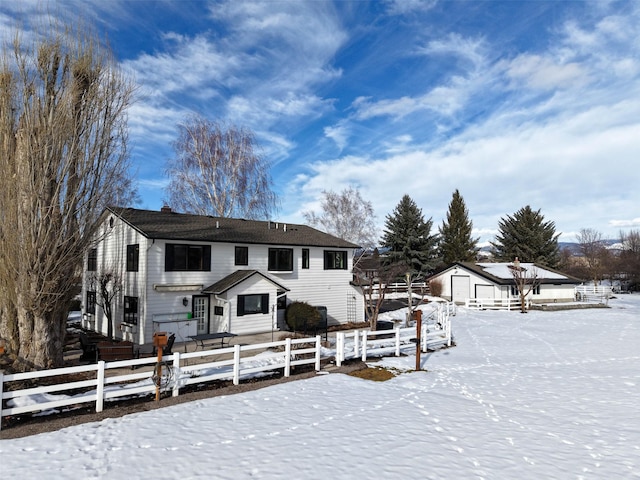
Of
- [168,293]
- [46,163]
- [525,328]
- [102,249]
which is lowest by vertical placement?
[525,328]

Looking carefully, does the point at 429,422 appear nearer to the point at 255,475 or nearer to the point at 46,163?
the point at 255,475

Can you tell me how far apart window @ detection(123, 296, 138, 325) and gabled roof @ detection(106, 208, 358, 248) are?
10.7 feet

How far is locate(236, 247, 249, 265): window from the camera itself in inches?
807

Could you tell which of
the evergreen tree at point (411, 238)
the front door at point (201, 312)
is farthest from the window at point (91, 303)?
the evergreen tree at point (411, 238)

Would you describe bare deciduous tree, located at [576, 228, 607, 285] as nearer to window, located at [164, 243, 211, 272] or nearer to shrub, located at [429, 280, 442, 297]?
shrub, located at [429, 280, 442, 297]

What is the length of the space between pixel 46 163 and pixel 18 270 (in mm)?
3014

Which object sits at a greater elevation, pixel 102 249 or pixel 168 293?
pixel 102 249

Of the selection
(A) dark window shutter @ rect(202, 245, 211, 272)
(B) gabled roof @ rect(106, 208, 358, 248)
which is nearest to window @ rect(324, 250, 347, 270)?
(B) gabled roof @ rect(106, 208, 358, 248)

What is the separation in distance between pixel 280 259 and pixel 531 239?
41101 mm

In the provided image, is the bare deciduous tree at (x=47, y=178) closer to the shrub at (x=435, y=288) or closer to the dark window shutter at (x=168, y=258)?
the dark window shutter at (x=168, y=258)

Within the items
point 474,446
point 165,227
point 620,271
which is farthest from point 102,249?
point 620,271

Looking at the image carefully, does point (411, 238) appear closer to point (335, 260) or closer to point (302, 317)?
point (335, 260)

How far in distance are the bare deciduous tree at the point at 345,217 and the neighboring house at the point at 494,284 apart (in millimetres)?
9373

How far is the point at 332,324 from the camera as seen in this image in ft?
78.6
